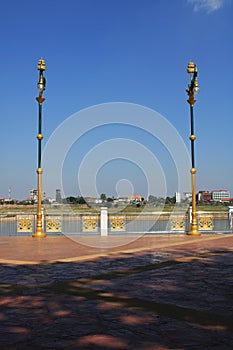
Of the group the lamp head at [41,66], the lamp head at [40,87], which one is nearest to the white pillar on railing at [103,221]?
the lamp head at [40,87]

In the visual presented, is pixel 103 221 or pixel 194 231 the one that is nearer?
pixel 194 231

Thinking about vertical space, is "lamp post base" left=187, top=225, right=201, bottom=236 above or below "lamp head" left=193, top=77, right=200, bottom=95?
below

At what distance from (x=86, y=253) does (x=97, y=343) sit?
697 centimetres

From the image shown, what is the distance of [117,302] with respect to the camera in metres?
5.02

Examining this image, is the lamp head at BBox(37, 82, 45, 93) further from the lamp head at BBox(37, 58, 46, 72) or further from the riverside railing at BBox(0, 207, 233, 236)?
the riverside railing at BBox(0, 207, 233, 236)

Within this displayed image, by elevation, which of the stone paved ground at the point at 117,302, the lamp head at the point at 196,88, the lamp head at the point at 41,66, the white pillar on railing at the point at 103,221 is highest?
the lamp head at the point at 41,66

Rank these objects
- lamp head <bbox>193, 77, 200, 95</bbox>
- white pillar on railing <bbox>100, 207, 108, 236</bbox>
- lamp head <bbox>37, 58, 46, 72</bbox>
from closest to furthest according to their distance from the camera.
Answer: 1. lamp head <bbox>193, 77, 200, 95</bbox>
2. lamp head <bbox>37, 58, 46, 72</bbox>
3. white pillar on railing <bbox>100, 207, 108, 236</bbox>

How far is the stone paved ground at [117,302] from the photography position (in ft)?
11.9

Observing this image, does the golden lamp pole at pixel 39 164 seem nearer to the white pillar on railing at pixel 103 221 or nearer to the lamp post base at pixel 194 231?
the white pillar on railing at pixel 103 221

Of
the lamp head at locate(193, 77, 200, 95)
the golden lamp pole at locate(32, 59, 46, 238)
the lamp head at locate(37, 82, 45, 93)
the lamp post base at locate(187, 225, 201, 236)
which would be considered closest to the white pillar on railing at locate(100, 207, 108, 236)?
the golden lamp pole at locate(32, 59, 46, 238)

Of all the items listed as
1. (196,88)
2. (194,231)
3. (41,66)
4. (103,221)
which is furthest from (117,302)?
(41,66)

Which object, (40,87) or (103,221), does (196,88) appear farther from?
(103,221)

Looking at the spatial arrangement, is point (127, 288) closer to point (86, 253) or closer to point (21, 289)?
point (21, 289)

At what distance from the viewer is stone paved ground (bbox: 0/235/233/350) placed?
363 centimetres
